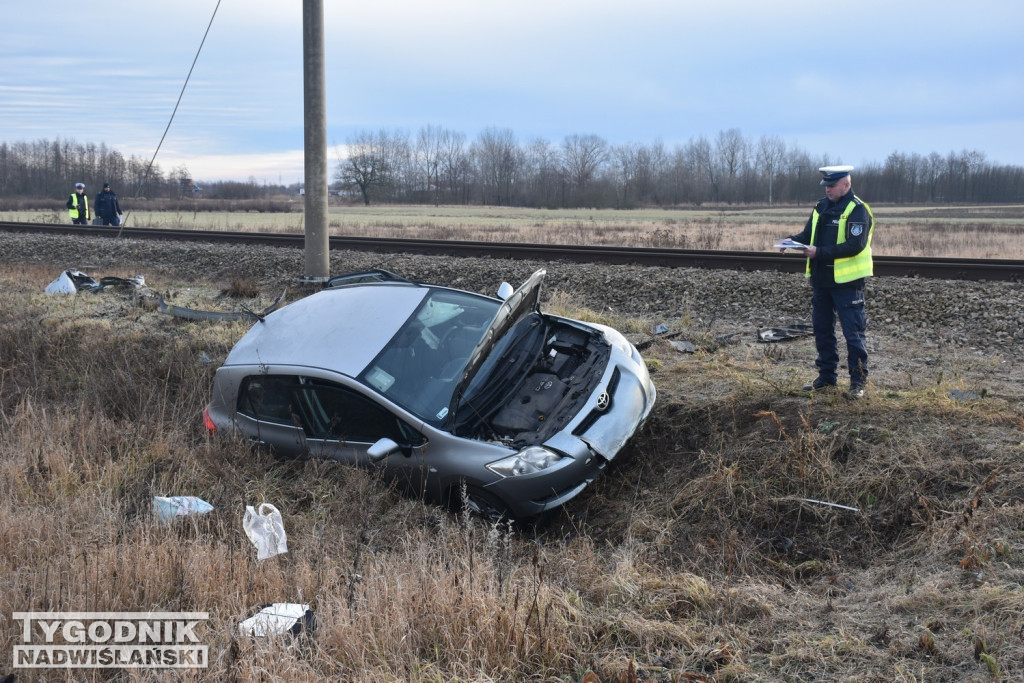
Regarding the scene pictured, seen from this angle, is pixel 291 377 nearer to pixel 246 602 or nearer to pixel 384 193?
pixel 246 602

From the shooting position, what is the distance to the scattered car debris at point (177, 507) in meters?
5.21

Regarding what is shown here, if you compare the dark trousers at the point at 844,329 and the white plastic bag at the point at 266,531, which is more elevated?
the dark trousers at the point at 844,329

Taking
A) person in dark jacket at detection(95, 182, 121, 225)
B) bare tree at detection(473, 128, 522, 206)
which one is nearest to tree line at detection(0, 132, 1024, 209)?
bare tree at detection(473, 128, 522, 206)

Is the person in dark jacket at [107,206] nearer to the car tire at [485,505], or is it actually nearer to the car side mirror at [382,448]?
the car side mirror at [382,448]

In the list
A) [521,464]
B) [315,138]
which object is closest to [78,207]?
[315,138]

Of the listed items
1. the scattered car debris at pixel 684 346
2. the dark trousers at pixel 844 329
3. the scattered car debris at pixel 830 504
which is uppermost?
the dark trousers at pixel 844 329

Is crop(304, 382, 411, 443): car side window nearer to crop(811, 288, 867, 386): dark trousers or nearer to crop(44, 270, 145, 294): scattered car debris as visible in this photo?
crop(811, 288, 867, 386): dark trousers

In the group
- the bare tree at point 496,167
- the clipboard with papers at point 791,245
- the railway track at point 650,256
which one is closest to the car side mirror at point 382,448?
the clipboard with papers at point 791,245

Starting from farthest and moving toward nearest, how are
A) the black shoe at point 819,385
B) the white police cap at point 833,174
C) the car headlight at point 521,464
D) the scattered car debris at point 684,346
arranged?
the scattered car debris at point 684,346 < the black shoe at point 819,385 < the white police cap at point 833,174 < the car headlight at point 521,464

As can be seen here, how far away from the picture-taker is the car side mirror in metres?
5.21

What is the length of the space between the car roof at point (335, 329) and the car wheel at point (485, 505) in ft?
4.00

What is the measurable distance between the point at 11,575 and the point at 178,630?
122 centimetres

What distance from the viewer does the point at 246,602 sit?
3.97 meters

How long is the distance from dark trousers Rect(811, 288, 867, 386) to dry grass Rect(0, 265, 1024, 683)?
31cm
